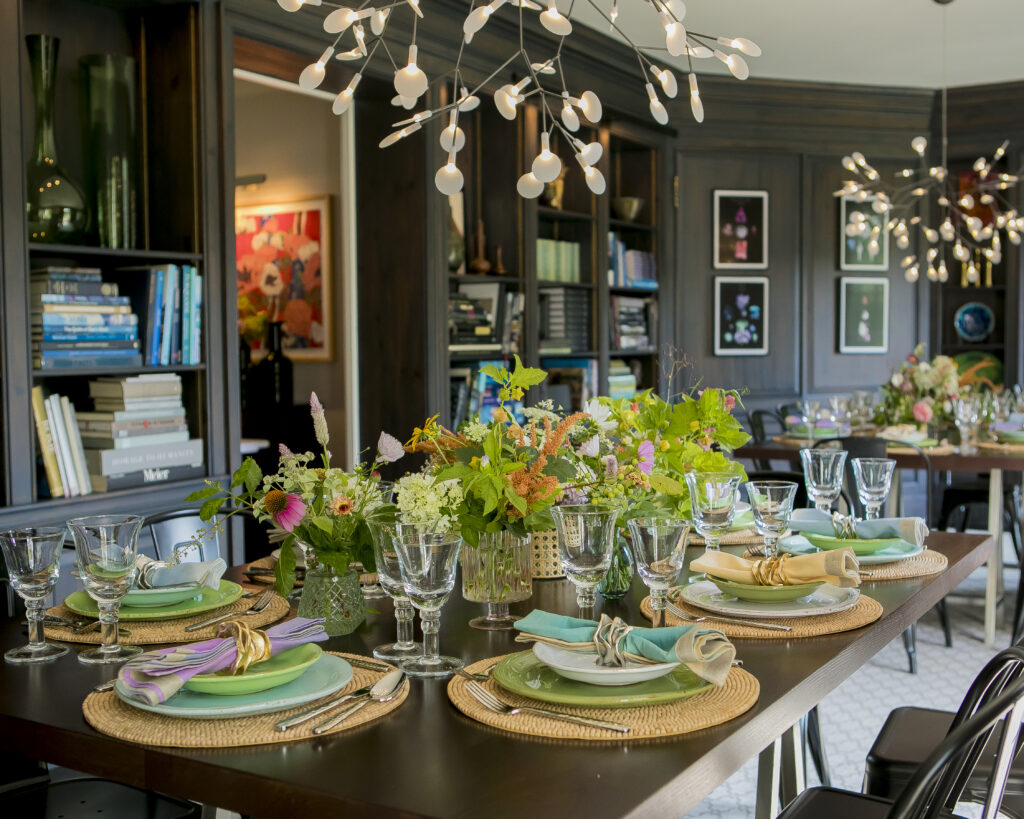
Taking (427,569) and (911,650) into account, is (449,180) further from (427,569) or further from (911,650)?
(911,650)

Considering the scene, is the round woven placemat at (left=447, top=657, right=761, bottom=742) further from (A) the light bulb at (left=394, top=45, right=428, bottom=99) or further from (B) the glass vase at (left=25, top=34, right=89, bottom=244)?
(B) the glass vase at (left=25, top=34, right=89, bottom=244)

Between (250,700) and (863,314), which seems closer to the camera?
(250,700)

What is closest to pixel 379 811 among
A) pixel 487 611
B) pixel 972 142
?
pixel 487 611

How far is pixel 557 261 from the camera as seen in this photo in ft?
17.5

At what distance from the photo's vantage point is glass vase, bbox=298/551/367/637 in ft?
5.51

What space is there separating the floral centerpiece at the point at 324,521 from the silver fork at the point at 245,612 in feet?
0.49

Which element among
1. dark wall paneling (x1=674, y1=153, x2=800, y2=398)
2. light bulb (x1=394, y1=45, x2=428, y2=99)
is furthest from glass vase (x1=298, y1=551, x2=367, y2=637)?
dark wall paneling (x1=674, y1=153, x2=800, y2=398)

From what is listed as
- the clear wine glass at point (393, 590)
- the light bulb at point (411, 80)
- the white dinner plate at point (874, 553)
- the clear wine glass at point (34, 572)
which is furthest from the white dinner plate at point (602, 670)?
the light bulb at point (411, 80)

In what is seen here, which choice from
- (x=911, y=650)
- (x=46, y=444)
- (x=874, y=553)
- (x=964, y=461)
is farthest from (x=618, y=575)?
(x=964, y=461)

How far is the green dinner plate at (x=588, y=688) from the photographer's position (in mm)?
1272

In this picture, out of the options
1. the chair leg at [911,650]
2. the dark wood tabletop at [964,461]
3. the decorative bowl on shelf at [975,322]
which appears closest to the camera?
the chair leg at [911,650]

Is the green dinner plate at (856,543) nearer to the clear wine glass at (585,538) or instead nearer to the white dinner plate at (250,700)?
the clear wine glass at (585,538)

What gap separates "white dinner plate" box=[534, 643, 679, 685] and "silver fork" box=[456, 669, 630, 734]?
69 mm

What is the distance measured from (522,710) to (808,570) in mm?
704
